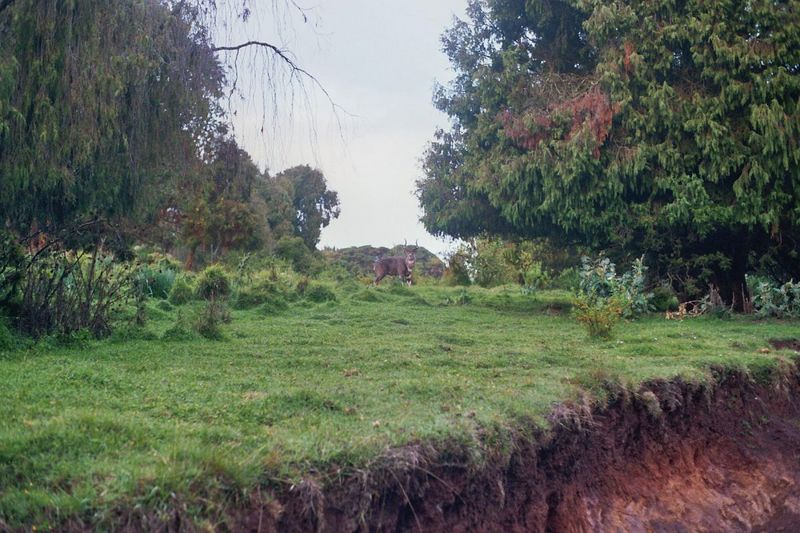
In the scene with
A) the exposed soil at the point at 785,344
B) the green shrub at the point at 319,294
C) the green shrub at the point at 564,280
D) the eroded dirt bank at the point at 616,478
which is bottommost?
the eroded dirt bank at the point at 616,478

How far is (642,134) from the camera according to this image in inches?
645

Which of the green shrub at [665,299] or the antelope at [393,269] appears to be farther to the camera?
the antelope at [393,269]

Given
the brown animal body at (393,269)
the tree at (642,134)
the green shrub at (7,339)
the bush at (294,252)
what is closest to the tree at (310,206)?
the bush at (294,252)

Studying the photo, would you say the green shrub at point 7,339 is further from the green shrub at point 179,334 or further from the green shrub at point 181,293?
the green shrub at point 181,293

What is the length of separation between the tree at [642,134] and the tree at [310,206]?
24.6 m

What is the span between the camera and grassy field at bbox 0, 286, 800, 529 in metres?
4.83

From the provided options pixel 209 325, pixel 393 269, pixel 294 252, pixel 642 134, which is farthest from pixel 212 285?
pixel 294 252

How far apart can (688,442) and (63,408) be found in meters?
6.75

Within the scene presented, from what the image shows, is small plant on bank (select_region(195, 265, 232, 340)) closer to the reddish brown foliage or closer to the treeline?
the treeline

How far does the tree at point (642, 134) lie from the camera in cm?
1534

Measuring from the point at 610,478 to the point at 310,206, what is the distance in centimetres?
3764

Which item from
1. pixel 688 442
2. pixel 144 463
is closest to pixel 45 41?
pixel 144 463

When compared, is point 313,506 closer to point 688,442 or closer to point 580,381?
point 580,381

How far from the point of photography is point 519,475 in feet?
22.9
